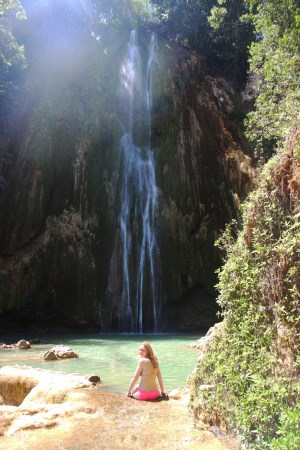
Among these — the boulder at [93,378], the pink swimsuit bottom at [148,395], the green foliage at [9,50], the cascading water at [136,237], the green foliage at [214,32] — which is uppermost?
the green foliage at [214,32]

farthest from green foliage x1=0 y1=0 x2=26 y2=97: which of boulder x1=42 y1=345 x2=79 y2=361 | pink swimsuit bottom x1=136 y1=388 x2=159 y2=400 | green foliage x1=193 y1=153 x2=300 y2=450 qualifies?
pink swimsuit bottom x1=136 y1=388 x2=159 y2=400

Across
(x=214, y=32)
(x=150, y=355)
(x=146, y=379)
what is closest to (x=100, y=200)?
(x=214, y=32)

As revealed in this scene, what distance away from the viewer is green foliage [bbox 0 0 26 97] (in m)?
17.5

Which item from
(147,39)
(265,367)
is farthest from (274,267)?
(147,39)

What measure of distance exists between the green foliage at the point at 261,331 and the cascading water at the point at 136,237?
1470cm

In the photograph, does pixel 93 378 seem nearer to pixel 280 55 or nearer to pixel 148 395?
pixel 148 395

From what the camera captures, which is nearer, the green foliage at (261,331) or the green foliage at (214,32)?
the green foliage at (261,331)

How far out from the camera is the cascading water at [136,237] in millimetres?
19984

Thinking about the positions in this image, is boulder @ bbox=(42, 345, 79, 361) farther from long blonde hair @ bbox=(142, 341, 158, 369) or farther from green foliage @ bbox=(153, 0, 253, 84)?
green foliage @ bbox=(153, 0, 253, 84)

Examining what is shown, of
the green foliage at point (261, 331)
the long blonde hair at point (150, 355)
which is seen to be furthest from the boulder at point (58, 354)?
the green foliage at point (261, 331)

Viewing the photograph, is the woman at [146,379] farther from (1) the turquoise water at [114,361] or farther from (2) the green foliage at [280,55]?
(2) the green foliage at [280,55]

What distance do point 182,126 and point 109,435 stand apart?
20602 mm

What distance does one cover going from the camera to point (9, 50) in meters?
21.1

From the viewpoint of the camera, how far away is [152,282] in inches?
798
